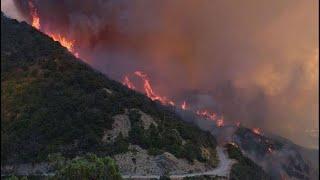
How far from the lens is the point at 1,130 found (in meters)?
192

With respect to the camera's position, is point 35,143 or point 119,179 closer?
point 119,179

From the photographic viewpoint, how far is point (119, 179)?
524 ft

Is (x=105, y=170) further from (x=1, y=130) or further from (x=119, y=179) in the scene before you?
(x=1, y=130)

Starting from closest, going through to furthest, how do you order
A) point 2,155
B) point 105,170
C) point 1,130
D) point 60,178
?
point 60,178 → point 105,170 → point 2,155 → point 1,130

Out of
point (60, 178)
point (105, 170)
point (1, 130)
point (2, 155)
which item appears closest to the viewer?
point (60, 178)

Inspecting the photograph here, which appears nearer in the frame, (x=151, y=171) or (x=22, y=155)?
(x=22, y=155)

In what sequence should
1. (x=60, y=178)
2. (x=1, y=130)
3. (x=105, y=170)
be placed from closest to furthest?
(x=60, y=178)
(x=105, y=170)
(x=1, y=130)

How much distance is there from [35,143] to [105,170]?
48387 mm

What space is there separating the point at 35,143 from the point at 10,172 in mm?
20857

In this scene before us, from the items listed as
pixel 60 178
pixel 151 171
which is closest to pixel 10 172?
pixel 60 178

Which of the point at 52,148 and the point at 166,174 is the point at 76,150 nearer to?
the point at 52,148

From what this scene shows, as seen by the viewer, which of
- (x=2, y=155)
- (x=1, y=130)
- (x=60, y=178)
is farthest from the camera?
(x=1, y=130)

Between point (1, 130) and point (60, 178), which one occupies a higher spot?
point (1, 130)

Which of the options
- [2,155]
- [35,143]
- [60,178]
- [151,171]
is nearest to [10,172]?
[2,155]
